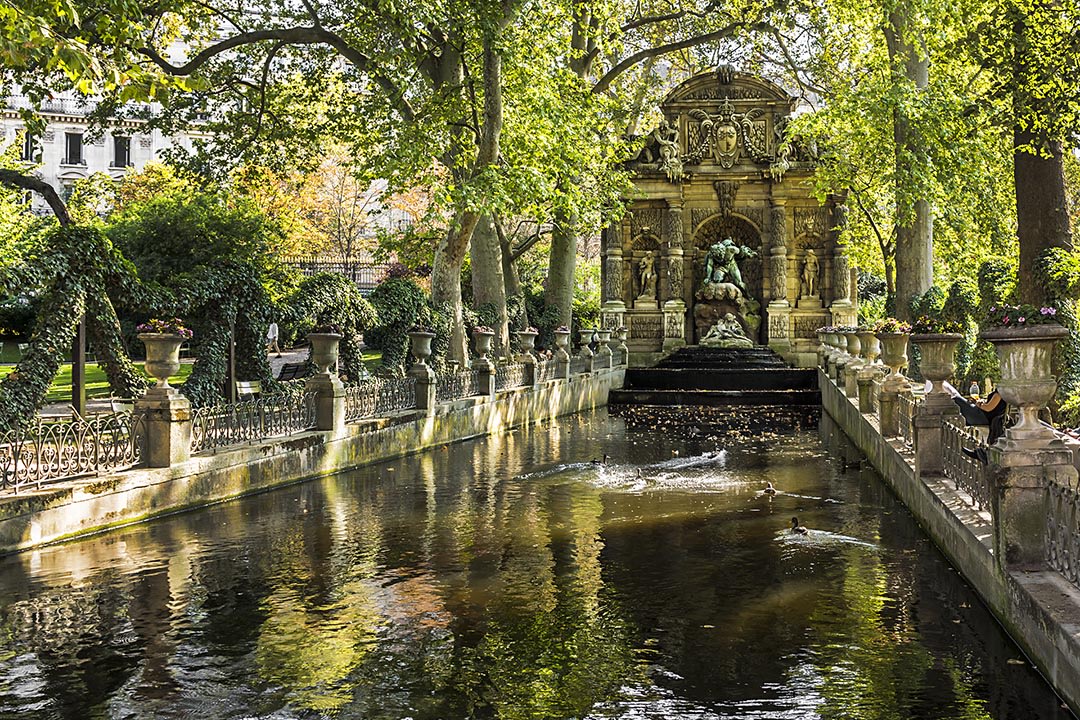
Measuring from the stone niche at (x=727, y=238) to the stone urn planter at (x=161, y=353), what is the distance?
27.7 meters

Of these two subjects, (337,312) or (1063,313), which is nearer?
(1063,313)

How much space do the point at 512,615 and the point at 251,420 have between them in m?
8.23

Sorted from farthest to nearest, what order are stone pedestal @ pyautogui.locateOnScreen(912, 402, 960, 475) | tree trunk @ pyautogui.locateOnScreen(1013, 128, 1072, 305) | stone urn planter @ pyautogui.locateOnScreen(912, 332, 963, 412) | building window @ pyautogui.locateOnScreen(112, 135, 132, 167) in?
building window @ pyautogui.locateOnScreen(112, 135, 132, 167) < tree trunk @ pyautogui.locateOnScreen(1013, 128, 1072, 305) < stone urn planter @ pyautogui.locateOnScreen(912, 332, 963, 412) < stone pedestal @ pyautogui.locateOnScreen(912, 402, 960, 475)

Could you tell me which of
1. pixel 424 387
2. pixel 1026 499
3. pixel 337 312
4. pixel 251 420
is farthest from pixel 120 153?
pixel 1026 499

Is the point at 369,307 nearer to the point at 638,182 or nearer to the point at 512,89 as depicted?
the point at 512,89

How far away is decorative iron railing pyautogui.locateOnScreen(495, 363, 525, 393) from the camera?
2683 cm

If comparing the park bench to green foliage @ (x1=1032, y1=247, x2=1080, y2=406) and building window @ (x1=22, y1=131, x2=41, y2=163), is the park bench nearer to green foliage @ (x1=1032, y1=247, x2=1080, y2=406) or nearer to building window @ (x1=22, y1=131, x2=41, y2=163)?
building window @ (x1=22, y1=131, x2=41, y2=163)

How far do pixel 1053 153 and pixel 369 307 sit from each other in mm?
11609

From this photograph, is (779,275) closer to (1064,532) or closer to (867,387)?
(867,387)

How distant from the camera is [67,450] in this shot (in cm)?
1280

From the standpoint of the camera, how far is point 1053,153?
18.2 m

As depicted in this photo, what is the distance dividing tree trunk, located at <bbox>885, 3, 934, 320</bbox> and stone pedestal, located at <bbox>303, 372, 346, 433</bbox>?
577 inches

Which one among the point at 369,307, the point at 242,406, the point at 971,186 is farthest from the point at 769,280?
the point at 242,406

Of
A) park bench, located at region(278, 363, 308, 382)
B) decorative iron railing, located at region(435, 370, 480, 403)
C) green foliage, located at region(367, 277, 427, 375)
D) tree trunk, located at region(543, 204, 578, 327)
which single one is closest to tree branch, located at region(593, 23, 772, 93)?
tree trunk, located at region(543, 204, 578, 327)
